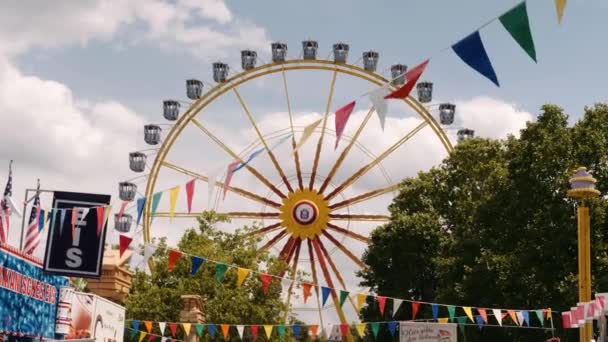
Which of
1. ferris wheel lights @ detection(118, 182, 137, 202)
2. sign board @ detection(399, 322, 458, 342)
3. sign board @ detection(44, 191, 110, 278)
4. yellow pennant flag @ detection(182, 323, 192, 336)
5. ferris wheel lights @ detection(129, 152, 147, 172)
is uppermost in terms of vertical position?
ferris wheel lights @ detection(129, 152, 147, 172)

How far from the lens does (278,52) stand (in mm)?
49469

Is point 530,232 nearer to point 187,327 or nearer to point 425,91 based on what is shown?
point 187,327

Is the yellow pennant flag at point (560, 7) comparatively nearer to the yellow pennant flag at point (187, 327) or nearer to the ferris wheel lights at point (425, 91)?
the yellow pennant flag at point (187, 327)

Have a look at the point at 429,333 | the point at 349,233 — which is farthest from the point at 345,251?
the point at 429,333

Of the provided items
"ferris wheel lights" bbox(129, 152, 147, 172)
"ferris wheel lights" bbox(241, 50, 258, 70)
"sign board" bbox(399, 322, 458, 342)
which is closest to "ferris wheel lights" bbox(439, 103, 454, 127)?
A: "ferris wheel lights" bbox(241, 50, 258, 70)

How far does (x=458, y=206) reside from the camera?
1783 inches

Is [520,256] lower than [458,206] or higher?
lower

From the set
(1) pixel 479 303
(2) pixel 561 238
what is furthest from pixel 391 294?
(2) pixel 561 238

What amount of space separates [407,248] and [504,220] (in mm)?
8923

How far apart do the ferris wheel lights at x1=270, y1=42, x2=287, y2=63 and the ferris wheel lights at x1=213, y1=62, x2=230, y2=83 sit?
7.78 feet

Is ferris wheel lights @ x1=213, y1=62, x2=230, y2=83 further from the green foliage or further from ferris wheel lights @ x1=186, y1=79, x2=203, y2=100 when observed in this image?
the green foliage

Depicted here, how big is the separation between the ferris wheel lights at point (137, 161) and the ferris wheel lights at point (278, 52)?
7.54 metres

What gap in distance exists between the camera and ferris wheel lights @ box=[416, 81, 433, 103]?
49475 mm

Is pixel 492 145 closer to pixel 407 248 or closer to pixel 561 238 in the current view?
pixel 407 248
